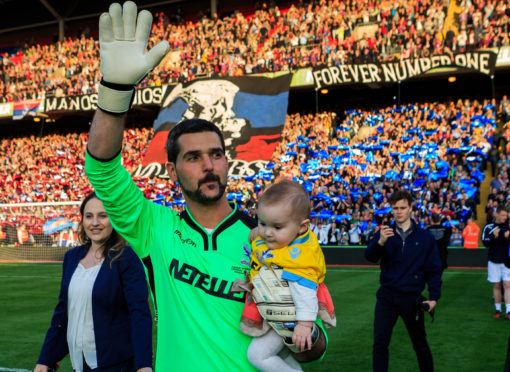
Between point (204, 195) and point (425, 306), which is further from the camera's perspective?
point (425, 306)

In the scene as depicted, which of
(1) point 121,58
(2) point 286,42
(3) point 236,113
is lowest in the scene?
(1) point 121,58

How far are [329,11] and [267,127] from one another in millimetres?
9888

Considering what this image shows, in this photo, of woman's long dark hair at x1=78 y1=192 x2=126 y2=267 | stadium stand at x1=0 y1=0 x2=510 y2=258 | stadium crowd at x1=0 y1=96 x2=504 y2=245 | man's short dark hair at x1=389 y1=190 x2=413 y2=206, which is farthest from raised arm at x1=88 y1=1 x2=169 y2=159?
stadium crowd at x1=0 y1=96 x2=504 y2=245

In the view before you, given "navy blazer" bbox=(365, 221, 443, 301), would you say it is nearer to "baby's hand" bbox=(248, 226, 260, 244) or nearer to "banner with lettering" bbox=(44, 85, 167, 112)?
"baby's hand" bbox=(248, 226, 260, 244)

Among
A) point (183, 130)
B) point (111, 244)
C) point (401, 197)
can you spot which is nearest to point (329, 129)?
point (401, 197)

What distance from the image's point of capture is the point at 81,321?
140 inches

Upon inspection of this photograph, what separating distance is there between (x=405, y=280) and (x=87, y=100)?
3481 cm

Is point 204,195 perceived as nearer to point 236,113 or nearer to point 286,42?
point 236,113

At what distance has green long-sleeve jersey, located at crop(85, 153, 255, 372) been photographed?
235 cm

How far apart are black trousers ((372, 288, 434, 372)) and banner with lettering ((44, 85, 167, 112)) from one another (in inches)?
1198

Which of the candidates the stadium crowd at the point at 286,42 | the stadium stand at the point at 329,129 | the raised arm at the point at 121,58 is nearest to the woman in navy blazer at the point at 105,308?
the raised arm at the point at 121,58

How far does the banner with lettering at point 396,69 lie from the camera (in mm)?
26922

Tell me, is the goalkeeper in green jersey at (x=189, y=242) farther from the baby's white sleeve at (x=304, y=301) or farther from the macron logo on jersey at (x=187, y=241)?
the baby's white sleeve at (x=304, y=301)

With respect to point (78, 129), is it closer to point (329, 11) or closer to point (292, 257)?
point (329, 11)
